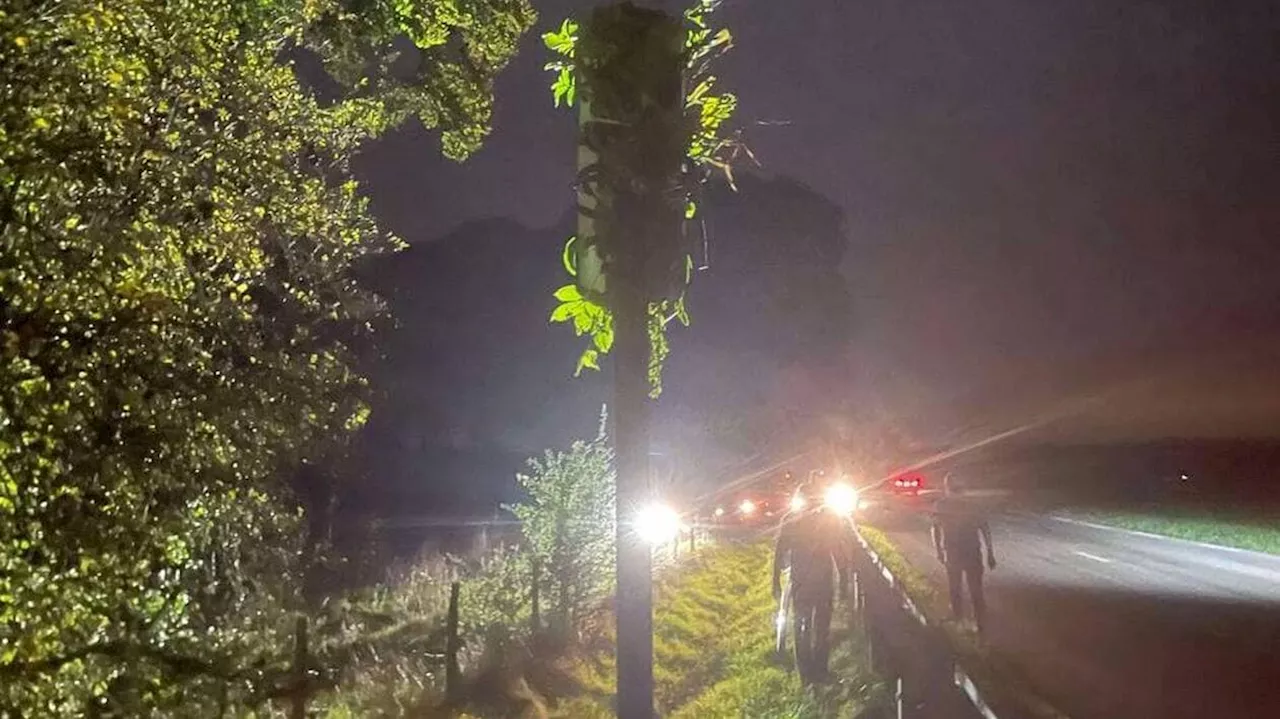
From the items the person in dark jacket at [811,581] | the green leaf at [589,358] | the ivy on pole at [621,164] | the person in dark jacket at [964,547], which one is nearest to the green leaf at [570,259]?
the ivy on pole at [621,164]

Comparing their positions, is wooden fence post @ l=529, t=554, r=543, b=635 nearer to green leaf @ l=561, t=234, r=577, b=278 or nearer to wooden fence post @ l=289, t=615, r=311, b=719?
wooden fence post @ l=289, t=615, r=311, b=719

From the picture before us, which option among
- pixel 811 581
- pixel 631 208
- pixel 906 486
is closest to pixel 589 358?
pixel 631 208

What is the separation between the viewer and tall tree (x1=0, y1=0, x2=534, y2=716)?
3.37m

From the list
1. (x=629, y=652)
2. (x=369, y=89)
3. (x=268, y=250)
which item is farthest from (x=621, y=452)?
(x=369, y=89)

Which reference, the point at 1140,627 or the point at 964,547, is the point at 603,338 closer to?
the point at 964,547

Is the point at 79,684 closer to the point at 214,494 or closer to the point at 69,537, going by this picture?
the point at 69,537

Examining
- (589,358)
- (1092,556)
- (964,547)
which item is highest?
(589,358)

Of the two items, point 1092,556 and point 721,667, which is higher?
point 1092,556

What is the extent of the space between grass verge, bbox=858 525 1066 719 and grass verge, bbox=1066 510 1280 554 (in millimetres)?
13408

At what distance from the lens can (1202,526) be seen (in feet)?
109

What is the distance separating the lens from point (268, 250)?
6.04m

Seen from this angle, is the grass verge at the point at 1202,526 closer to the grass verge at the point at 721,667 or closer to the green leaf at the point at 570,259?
the grass verge at the point at 721,667

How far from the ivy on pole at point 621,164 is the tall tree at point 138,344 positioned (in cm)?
123

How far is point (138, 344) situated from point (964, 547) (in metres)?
11.2
